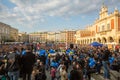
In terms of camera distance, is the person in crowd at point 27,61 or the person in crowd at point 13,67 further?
the person in crowd at point 27,61

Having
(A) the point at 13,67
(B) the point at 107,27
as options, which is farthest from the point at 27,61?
(B) the point at 107,27

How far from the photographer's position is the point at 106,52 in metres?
11.2

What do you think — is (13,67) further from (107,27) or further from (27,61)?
(107,27)

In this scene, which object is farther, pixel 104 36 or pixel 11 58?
pixel 104 36

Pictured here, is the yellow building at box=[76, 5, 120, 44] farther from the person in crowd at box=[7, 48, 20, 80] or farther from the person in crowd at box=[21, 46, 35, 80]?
the person in crowd at box=[7, 48, 20, 80]

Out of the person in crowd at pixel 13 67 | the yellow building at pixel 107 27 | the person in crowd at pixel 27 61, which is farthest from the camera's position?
the yellow building at pixel 107 27

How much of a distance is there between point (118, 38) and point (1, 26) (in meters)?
98.4

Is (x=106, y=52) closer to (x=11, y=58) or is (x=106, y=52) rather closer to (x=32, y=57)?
(x=32, y=57)

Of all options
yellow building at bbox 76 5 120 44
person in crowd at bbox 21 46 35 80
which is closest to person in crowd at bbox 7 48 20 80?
person in crowd at bbox 21 46 35 80

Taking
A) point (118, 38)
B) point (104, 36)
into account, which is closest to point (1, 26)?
point (104, 36)

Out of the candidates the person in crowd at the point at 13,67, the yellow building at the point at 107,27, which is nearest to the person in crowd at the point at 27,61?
the person in crowd at the point at 13,67

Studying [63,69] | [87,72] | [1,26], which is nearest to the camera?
[63,69]

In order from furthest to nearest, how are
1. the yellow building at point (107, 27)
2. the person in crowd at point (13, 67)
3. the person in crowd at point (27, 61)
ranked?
the yellow building at point (107, 27)
the person in crowd at point (27, 61)
the person in crowd at point (13, 67)

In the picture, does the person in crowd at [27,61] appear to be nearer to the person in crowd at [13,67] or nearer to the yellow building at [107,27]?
the person in crowd at [13,67]
